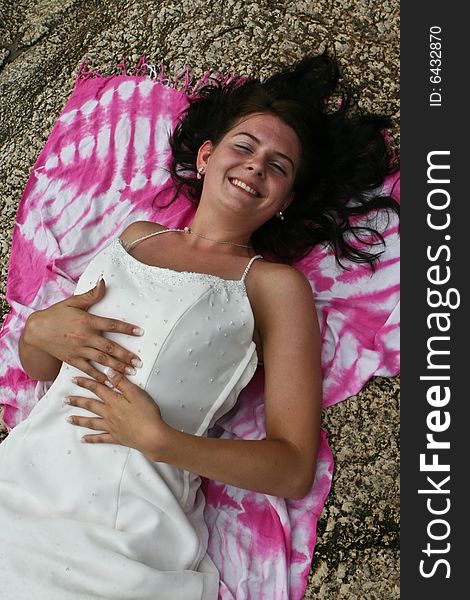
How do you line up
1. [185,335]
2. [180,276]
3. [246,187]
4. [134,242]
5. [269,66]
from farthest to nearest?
1. [269,66]
2. [134,242]
3. [246,187]
4. [180,276]
5. [185,335]

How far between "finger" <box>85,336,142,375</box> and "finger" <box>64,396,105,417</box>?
0.11 meters

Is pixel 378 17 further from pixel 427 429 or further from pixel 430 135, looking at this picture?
pixel 427 429

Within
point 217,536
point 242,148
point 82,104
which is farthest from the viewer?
point 82,104

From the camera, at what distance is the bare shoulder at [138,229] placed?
8.02 ft

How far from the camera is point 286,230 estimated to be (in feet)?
8.43

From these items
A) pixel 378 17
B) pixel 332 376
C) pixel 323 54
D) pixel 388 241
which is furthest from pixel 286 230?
pixel 378 17

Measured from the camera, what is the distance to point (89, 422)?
1985mm

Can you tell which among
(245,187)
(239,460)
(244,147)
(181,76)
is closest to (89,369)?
(239,460)

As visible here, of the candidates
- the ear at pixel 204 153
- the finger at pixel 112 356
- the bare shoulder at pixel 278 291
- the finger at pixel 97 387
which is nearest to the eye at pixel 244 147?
the ear at pixel 204 153

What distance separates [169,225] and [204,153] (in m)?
0.33

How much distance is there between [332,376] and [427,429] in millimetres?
344

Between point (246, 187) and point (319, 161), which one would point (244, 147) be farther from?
point (319, 161)

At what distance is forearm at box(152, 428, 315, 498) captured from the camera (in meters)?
1.88

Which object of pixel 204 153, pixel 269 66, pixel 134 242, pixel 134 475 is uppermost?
pixel 269 66
